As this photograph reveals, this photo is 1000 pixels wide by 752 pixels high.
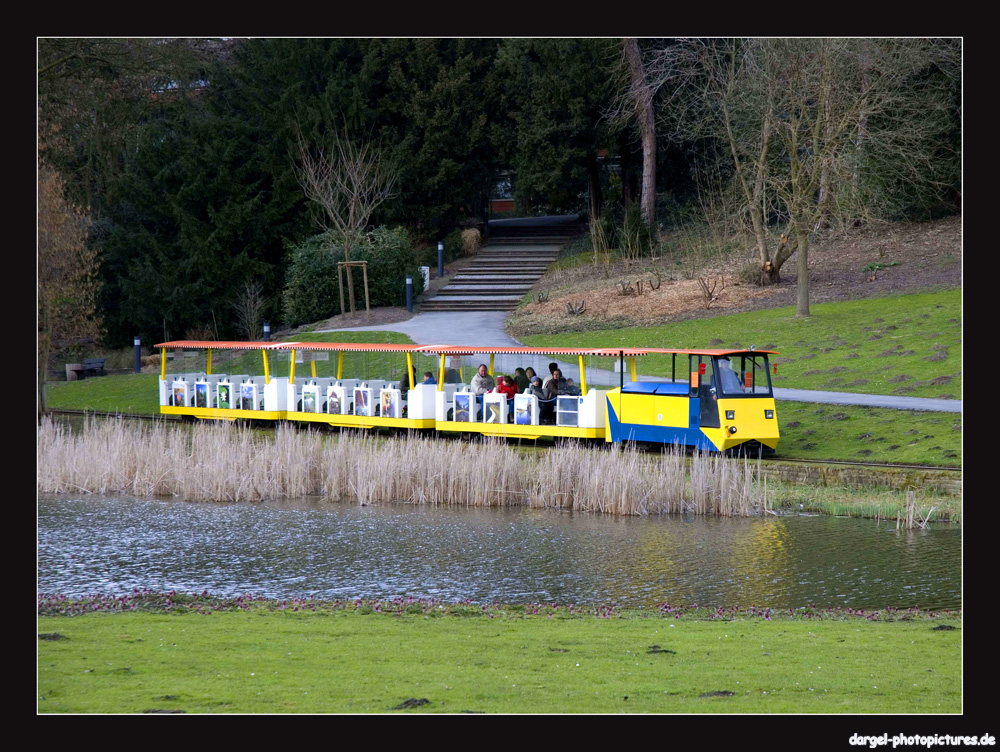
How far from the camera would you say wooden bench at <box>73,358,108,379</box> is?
1542 inches

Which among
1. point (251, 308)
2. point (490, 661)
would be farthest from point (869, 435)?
point (251, 308)

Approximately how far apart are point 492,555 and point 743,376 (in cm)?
772

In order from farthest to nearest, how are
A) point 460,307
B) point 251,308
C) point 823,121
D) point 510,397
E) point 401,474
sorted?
point 251,308, point 460,307, point 823,121, point 510,397, point 401,474

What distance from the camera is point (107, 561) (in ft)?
48.3

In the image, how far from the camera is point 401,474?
1953 centimetres

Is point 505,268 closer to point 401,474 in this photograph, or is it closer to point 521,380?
point 521,380

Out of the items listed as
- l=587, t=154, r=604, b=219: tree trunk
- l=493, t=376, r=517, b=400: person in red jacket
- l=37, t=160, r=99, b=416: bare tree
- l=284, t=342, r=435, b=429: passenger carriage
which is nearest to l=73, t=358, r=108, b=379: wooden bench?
l=37, t=160, r=99, b=416: bare tree

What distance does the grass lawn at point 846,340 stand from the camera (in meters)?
26.7

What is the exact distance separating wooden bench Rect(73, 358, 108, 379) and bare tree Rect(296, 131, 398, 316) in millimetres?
8570

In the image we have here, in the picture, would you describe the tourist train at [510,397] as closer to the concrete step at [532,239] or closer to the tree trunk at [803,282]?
the tree trunk at [803,282]

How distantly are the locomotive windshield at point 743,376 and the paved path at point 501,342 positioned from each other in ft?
11.8

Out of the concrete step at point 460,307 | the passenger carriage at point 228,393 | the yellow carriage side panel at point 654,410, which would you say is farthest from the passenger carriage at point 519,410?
the concrete step at point 460,307

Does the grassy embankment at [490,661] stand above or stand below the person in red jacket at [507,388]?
below

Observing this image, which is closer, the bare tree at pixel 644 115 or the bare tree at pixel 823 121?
the bare tree at pixel 823 121
